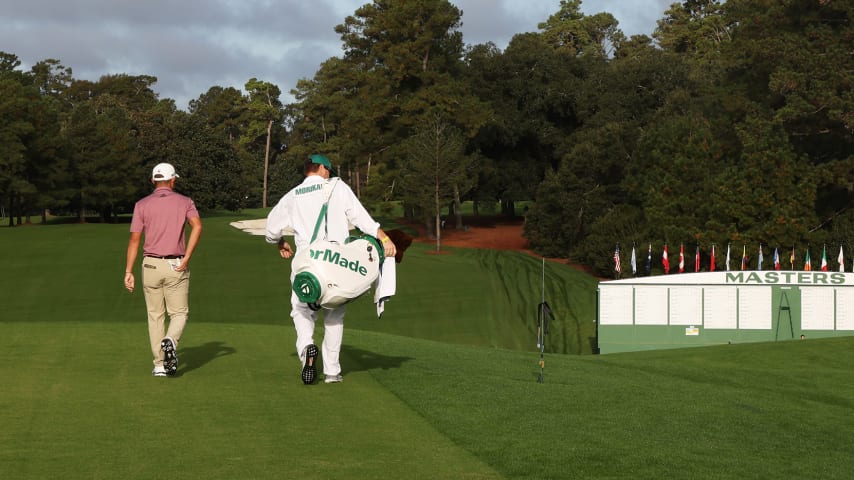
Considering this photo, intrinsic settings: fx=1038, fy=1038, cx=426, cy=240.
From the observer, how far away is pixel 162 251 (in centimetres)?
1110

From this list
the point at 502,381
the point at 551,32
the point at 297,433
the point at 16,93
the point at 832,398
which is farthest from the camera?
the point at 551,32

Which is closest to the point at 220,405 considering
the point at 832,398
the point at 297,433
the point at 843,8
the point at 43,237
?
the point at 297,433

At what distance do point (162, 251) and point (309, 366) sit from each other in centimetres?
214

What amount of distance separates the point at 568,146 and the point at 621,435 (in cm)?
7512

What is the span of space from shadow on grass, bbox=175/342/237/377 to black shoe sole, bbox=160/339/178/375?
25cm

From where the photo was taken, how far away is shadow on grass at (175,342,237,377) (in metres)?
11.9

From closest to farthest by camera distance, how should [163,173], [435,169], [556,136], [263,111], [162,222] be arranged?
[162,222]
[163,173]
[435,169]
[556,136]
[263,111]

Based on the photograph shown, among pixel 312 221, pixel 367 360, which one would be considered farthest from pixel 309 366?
pixel 367 360

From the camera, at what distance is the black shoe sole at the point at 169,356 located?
35.6 feet

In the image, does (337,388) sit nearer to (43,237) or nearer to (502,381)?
(502,381)

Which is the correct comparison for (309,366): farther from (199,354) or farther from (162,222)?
(199,354)

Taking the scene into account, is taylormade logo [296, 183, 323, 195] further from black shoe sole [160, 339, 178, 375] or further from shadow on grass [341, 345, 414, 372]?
shadow on grass [341, 345, 414, 372]

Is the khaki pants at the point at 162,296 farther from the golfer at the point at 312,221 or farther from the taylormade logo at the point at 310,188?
the taylormade logo at the point at 310,188

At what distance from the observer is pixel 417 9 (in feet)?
259
